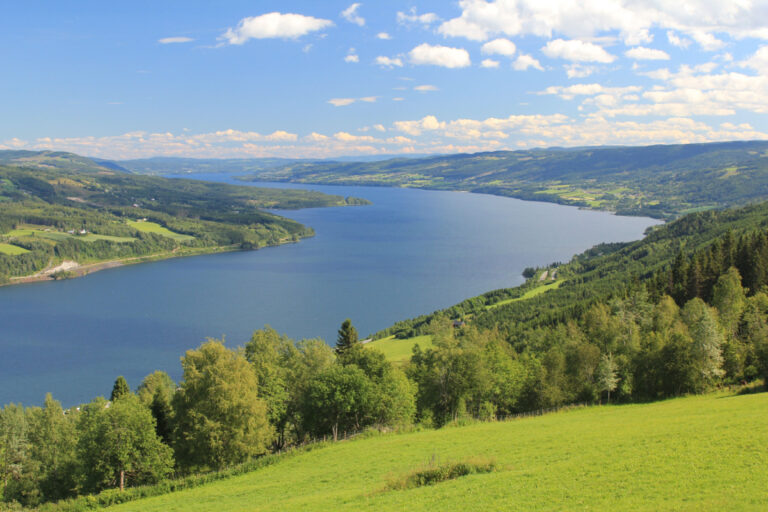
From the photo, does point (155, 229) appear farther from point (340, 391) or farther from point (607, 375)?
point (607, 375)

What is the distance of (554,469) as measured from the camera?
15641 mm

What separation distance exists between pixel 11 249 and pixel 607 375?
147884 mm

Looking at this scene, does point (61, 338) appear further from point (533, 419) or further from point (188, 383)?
point (533, 419)

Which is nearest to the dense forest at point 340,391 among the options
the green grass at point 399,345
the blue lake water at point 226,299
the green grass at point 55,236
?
the green grass at point 399,345

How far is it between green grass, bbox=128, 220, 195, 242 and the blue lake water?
23907 mm

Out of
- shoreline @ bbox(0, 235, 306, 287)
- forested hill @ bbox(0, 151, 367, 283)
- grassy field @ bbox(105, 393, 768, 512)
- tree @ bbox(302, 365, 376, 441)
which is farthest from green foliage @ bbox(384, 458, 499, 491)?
forested hill @ bbox(0, 151, 367, 283)

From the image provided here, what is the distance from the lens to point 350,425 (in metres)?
28.7

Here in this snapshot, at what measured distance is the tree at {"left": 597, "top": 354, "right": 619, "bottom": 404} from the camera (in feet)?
96.7

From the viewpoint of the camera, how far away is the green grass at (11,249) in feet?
407

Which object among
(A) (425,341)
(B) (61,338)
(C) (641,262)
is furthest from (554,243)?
(B) (61,338)

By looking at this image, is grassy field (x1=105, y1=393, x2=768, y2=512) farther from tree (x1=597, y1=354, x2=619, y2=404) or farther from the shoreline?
the shoreline

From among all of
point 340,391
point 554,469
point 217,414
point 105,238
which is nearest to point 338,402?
point 340,391

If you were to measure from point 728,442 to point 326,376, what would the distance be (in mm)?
18991

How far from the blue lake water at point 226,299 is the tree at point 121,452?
949 inches
